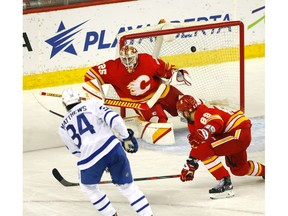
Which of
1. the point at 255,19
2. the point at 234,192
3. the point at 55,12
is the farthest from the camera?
the point at 255,19

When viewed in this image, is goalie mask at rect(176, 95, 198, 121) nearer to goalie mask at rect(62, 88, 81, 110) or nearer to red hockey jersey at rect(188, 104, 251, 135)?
red hockey jersey at rect(188, 104, 251, 135)

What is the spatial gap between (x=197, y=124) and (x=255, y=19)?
3.33 metres

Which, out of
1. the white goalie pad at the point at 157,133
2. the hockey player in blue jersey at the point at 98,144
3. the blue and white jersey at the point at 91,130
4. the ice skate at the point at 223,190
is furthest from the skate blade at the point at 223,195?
the white goalie pad at the point at 157,133

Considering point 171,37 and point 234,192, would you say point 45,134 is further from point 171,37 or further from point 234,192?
point 234,192

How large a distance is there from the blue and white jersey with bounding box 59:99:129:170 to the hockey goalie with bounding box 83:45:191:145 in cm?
155

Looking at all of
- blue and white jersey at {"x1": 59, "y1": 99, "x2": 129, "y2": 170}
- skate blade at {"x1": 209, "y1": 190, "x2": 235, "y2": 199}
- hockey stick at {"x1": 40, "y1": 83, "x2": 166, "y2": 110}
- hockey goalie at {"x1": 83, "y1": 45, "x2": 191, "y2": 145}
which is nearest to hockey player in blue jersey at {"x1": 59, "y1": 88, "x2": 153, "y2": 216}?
blue and white jersey at {"x1": 59, "y1": 99, "x2": 129, "y2": 170}

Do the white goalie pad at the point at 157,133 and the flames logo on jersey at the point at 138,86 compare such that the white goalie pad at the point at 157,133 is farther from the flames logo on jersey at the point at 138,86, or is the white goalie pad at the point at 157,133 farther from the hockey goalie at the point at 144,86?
the flames logo on jersey at the point at 138,86

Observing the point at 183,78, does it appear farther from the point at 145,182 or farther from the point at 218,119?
the point at 218,119

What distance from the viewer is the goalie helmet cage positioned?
18.4ft

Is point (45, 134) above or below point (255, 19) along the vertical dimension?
below

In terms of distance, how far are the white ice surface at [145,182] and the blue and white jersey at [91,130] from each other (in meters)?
0.46

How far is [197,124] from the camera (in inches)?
157
